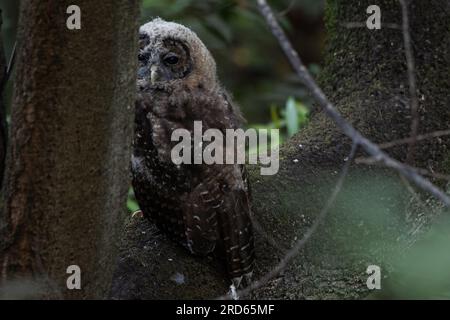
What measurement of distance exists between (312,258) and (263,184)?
0.47m

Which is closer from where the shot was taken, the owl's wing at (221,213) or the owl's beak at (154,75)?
the owl's wing at (221,213)

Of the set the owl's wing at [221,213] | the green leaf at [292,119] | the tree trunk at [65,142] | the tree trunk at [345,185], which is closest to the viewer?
the tree trunk at [65,142]

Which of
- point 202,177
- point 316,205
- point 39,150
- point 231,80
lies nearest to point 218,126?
point 202,177

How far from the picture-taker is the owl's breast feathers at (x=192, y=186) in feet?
9.45

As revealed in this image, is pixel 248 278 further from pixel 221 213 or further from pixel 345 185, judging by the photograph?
pixel 345 185

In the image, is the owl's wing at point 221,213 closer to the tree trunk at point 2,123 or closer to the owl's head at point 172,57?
the owl's head at point 172,57

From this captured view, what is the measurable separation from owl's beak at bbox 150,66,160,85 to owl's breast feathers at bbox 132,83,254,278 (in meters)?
0.06

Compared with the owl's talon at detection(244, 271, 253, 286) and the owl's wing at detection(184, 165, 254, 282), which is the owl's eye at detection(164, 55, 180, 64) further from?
the owl's talon at detection(244, 271, 253, 286)

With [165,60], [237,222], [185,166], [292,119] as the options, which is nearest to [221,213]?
[237,222]

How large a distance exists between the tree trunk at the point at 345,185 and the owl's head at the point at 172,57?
53 cm

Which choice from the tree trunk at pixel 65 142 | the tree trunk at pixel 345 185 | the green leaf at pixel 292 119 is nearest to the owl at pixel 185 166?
the tree trunk at pixel 345 185

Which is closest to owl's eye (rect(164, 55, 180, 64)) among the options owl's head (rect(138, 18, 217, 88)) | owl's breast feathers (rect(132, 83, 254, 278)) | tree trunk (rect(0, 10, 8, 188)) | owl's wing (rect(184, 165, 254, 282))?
owl's head (rect(138, 18, 217, 88))

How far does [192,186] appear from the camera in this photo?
2906mm

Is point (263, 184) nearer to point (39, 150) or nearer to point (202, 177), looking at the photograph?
point (202, 177)
